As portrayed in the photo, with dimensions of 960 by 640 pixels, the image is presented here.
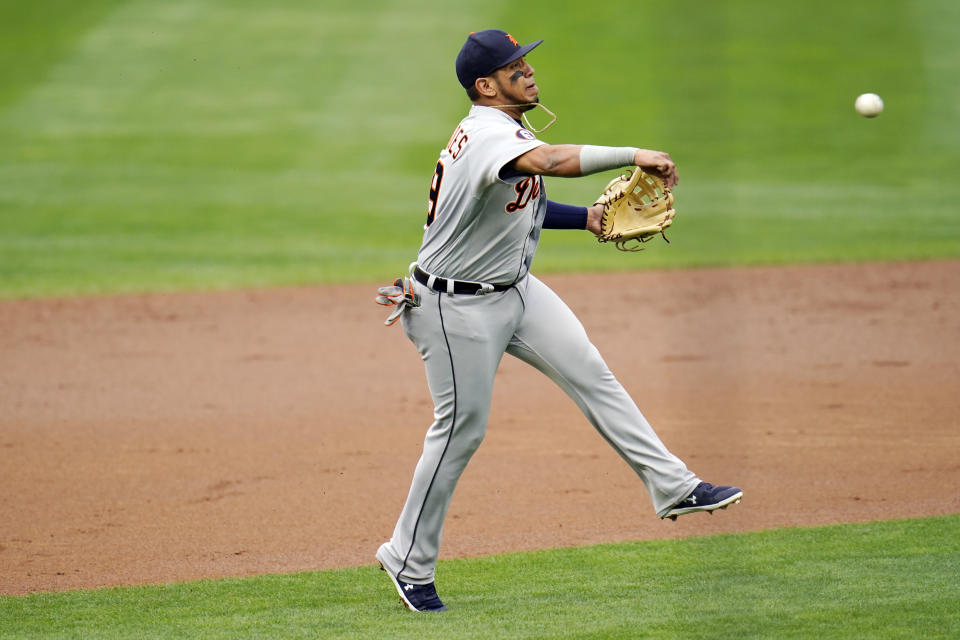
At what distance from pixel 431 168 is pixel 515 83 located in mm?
12290

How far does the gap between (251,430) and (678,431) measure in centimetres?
253

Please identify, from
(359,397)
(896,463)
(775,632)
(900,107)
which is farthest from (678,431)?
(900,107)

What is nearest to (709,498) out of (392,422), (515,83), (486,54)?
(515,83)

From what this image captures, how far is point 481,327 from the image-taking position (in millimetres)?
4270

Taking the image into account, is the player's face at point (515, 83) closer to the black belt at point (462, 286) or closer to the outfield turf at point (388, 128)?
the black belt at point (462, 286)

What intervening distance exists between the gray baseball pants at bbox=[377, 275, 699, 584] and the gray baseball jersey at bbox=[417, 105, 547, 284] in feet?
0.34

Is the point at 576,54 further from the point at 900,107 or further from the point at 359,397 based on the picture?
the point at 359,397

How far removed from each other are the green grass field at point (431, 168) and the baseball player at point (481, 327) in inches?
13.5

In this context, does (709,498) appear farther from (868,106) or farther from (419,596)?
(868,106)

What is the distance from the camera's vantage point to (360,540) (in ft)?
17.9

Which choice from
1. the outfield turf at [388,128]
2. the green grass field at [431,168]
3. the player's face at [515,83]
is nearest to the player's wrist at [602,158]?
the player's face at [515,83]

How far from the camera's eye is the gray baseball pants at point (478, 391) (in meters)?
4.28

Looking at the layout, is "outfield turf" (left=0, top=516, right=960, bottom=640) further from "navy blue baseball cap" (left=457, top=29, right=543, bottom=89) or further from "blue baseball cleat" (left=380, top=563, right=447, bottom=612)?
"navy blue baseball cap" (left=457, top=29, right=543, bottom=89)

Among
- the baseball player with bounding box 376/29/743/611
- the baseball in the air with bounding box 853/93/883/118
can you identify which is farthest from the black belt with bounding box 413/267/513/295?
the baseball in the air with bounding box 853/93/883/118
